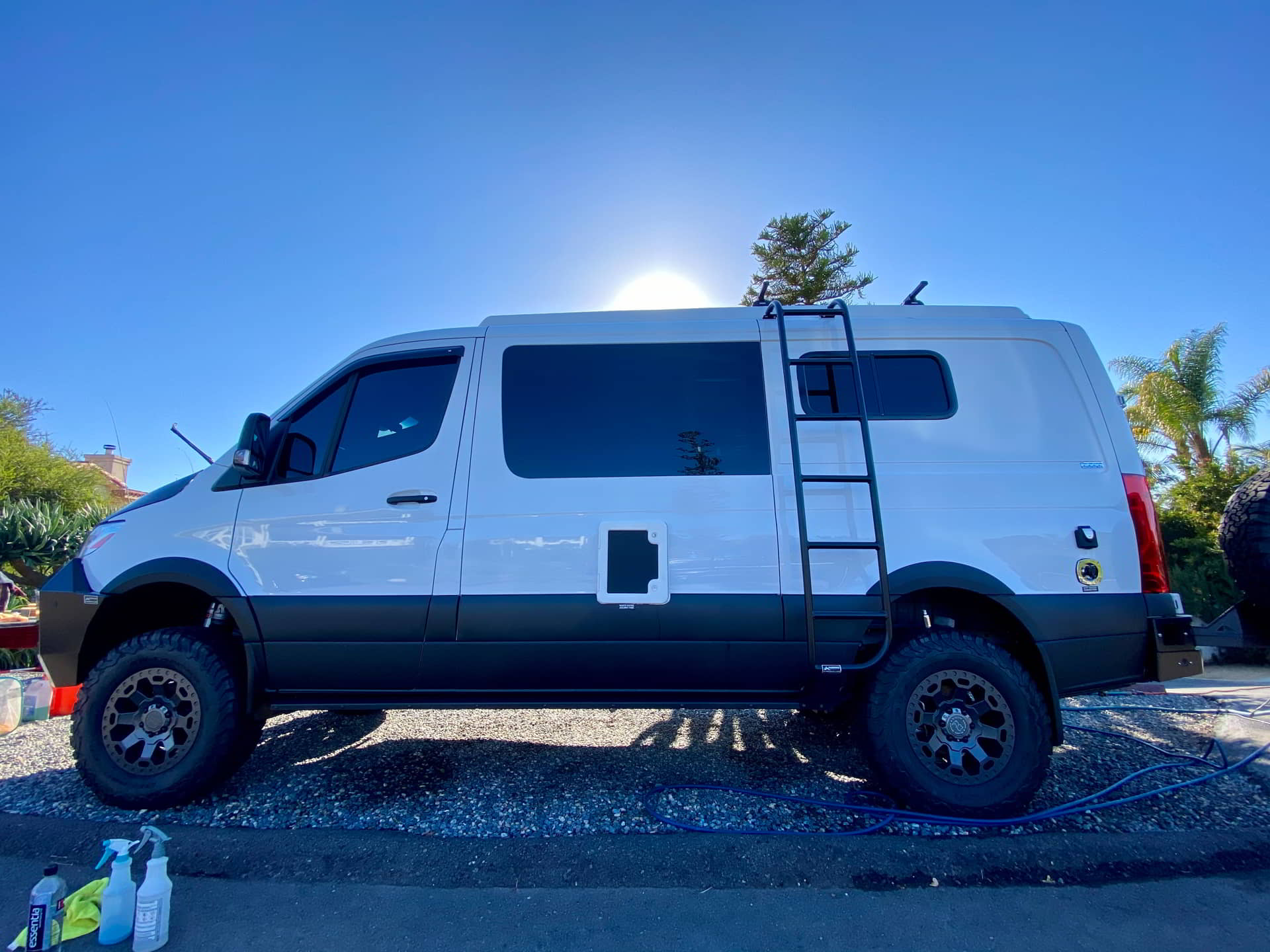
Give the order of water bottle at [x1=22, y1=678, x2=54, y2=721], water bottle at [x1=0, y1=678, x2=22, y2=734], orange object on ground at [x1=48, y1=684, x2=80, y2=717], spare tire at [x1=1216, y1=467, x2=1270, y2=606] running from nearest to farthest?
spare tire at [x1=1216, y1=467, x2=1270, y2=606] → water bottle at [x1=0, y1=678, x2=22, y2=734] → water bottle at [x1=22, y1=678, x2=54, y2=721] → orange object on ground at [x1=48, y1=684, x2=80, y2=717]

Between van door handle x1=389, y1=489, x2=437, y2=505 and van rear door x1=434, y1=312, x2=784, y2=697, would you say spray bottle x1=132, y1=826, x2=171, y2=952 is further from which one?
van door handle x1=389, y1=489, x2=437, y2=505

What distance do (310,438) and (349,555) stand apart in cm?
78

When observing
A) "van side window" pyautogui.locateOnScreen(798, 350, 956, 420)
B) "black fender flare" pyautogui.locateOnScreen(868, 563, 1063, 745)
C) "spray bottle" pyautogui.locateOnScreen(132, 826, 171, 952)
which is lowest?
"spray bottle" pyautogui.locateOnScreen(132, 826, 171, 952)

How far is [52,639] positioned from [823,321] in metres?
4.52

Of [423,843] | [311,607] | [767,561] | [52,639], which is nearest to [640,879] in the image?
[423,843]

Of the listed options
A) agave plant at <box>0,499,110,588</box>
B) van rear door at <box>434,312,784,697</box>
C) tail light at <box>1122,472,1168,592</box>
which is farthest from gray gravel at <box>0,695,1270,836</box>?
agave plant at <box>0,499,110,588</box>

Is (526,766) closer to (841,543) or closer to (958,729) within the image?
(841,543)

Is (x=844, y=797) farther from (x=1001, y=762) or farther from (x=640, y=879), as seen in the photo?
(x=640, y=879)

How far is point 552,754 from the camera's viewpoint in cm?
414

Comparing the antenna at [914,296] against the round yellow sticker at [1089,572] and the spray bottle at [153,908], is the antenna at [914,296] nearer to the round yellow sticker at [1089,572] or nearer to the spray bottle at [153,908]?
the round yellow sticker at [1089,572]

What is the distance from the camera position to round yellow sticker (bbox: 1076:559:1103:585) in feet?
10.6

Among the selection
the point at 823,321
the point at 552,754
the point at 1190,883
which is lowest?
the point at 1190,883

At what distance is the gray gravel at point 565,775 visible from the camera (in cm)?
319

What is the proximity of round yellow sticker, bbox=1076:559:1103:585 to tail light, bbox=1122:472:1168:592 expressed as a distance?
22 centimetres
